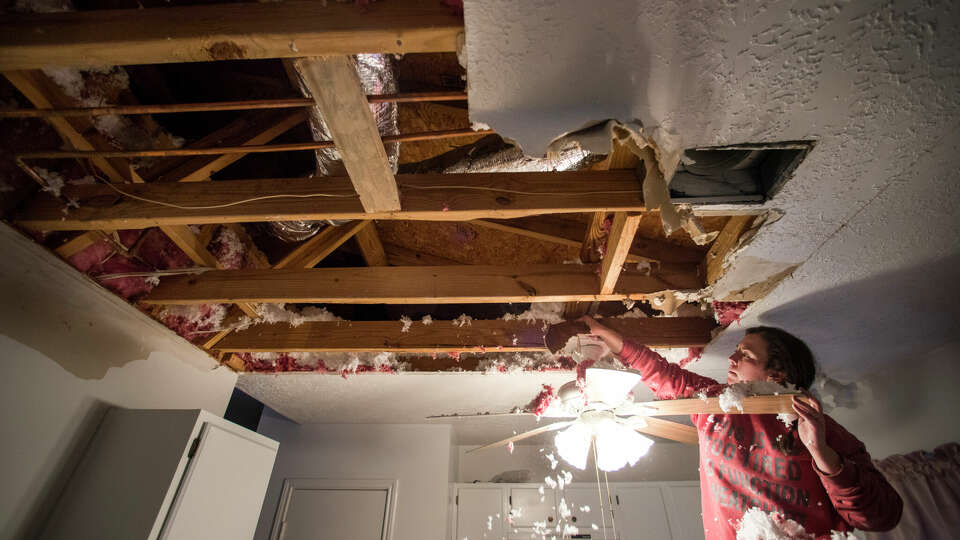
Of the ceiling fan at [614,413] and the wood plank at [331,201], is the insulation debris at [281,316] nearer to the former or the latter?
the wood plank at [331,201]

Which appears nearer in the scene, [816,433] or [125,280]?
[816,433]

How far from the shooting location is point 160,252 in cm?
183

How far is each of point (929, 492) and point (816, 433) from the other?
1.40m

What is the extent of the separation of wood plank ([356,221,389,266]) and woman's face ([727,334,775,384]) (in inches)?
73.9

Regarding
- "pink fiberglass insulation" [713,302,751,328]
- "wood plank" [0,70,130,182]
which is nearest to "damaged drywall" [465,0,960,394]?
"pink fiberglass insulation" [713,302,751,328]

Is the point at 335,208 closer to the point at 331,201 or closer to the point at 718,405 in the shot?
the point at 331,201

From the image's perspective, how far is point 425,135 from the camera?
45.4 inches

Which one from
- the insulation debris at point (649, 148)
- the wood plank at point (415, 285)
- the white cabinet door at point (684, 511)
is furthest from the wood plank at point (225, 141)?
the white cabinet door at point (684, 511)

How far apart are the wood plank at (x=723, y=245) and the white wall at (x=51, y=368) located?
239cm

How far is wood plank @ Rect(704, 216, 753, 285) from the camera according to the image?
1.41 metres

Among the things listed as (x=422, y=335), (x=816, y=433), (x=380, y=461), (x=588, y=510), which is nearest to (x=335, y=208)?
(x=422, y=335)

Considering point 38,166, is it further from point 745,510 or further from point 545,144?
point 745,510

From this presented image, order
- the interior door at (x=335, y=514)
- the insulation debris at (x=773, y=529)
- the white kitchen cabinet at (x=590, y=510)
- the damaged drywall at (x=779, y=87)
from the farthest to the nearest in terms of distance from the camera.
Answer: the white kitchen cabinet at (x=590, y=510) → the interior door at (x=335, y=514) → the insulation debris at (x=773, y=529) → the damaged drywall at (x=779, y=87)

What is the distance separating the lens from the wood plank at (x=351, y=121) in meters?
0.88
